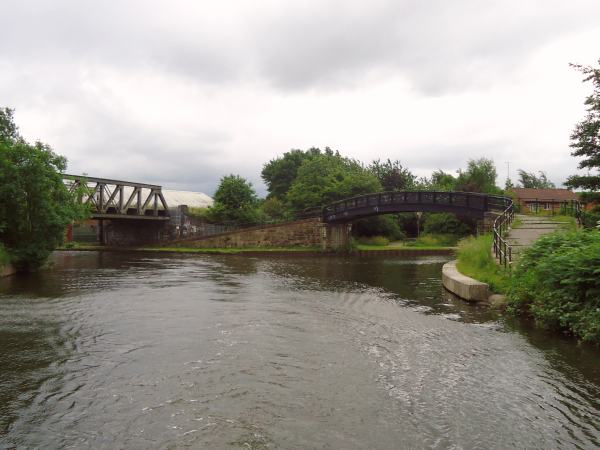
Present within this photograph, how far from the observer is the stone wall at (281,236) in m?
40.4

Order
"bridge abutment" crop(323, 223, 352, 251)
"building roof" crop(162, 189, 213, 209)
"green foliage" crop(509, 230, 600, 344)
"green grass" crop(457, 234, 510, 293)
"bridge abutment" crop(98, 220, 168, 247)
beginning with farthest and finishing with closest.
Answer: "building roof" crop(162, 189, 213, 209)
"bridge abutment" crop(98, 220, 168, 247)
"bridge abutment" crop(323, 223, 352, 251)
"green grass" crop(457, 234, 510, 293)
"green foliage" crop(509, 230, 600, 344)

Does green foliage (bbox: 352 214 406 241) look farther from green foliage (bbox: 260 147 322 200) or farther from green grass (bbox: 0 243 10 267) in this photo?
green grass (bbox: 0 243 10 267)

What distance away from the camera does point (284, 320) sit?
1121 cm

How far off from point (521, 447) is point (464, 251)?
48.1ft

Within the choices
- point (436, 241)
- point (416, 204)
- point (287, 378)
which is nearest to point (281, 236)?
point (416, 204)

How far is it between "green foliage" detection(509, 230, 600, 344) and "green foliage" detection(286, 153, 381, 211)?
3327 centimetres

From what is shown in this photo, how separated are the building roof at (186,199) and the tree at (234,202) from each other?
736cm

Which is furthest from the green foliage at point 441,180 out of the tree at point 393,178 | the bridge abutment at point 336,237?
the bridge abutment at point 336,237

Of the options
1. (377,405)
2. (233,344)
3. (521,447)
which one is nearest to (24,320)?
(233,344)

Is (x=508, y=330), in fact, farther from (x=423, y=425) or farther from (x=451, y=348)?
(x=423, y=425)

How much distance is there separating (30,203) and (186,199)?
1350 inches

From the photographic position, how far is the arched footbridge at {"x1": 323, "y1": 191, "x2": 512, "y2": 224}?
28.4 metres

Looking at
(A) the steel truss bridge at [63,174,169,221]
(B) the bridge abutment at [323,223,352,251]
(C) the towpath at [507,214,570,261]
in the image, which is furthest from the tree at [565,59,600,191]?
(A) the steel truss bridge at [63,174,169,221]

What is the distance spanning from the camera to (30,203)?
72.8 ft
